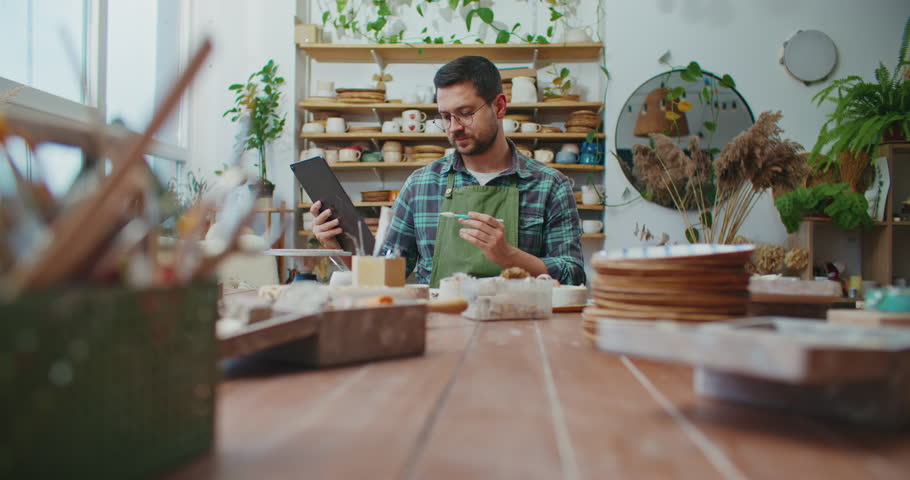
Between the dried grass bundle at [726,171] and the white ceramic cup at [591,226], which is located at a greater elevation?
the dried grass bundle at [726,171]

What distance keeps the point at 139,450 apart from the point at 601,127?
418 centimetres

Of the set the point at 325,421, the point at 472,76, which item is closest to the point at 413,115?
the point at 472,76

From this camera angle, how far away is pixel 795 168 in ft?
10.0

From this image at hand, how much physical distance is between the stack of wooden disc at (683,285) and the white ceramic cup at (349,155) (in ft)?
11.4

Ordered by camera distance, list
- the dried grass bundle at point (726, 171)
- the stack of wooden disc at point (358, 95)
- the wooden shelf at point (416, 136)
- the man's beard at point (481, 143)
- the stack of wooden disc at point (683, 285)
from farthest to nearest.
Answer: the stack of wooden disc at point (358, 95) → the wooden shelf at point (416, 136) → the dried grass bundle at point (726, 171) → the man's beard at point (481, 143) → the stack of wooden disc at point (683, 285)

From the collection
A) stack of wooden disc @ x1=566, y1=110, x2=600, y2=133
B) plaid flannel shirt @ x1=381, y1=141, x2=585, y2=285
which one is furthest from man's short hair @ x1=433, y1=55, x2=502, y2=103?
stack of wooden disc @ x1=566, y1=110, x2=600, y2=133

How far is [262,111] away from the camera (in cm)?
409

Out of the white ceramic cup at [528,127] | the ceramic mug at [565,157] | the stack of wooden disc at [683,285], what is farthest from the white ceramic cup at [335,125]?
the stack of wooden disc at [683,285]

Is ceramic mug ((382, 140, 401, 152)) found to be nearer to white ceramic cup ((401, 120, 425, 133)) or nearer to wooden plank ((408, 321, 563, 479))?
white ceramic cup ((401, 120, 425, 133))

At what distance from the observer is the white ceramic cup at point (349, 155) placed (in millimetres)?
4141

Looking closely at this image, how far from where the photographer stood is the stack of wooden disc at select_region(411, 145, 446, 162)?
13.4ft

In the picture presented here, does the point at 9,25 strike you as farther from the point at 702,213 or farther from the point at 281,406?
the point at 702,213

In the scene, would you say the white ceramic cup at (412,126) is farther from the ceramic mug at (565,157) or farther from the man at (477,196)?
the man at (477,196)

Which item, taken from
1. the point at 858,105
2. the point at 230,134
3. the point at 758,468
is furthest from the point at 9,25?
the point at 858,105
